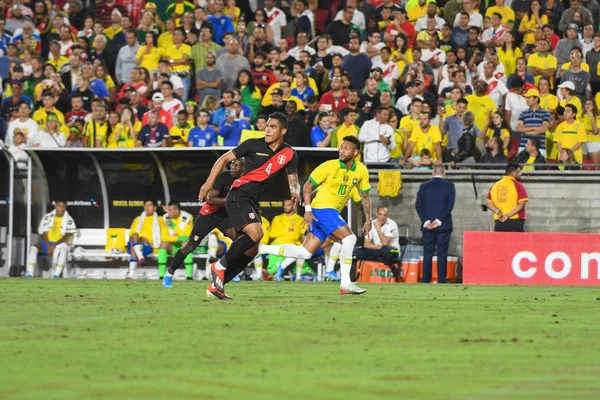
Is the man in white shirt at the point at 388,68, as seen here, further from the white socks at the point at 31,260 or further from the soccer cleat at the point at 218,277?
the soccer cleat at the point at 218,277

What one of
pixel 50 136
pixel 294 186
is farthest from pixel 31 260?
pixel 294 186

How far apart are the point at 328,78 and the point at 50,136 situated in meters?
6.07

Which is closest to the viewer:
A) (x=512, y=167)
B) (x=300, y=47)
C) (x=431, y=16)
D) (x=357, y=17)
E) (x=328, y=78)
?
(x=512, y=167)

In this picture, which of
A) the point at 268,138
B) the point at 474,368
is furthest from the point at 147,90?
the point at 474,368

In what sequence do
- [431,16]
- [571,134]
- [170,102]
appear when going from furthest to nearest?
[431,16]
[170,102]
[571,134]

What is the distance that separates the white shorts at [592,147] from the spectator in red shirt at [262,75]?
6.80m

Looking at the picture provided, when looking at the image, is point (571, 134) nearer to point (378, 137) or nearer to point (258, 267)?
point (378, 137)

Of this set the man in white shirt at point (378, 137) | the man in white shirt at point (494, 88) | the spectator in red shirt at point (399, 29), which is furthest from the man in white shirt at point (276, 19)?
the man in white shirt at point (494, 88)

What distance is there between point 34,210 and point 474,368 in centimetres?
1856

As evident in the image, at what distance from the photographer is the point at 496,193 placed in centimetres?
2169

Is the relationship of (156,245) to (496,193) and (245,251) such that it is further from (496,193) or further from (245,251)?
(245,251)

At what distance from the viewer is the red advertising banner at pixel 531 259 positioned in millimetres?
20734

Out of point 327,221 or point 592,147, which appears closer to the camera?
point 327,221

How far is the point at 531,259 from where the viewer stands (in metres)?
21.0
